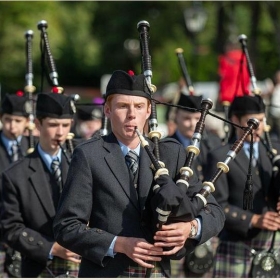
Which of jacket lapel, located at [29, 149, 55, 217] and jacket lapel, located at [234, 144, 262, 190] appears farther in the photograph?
jacket lapel, located at [234, 144, 262, 190]

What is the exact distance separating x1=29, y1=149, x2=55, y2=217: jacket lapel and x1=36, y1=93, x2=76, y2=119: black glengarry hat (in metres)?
0.30

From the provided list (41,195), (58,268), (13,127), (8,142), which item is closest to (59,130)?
(41,195)

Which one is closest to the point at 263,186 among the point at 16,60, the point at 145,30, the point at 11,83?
the point at 145,30

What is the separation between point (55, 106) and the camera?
6.29 metres

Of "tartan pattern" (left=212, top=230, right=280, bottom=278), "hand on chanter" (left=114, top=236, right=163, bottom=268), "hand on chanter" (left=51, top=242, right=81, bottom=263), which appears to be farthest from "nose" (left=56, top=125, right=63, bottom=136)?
"hand on chanter" (left=114, top=236, right=163, bottom=268)

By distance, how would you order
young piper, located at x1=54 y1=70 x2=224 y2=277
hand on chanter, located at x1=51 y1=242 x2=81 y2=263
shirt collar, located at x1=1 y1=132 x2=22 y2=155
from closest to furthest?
young piper, located at x1=54 y1=70 x2=224 y2=277 < hand on chanter, located at x1=51 y1=242 x2=81 y2=263 < shirt collar, located at x1=1 y1=132 x2=22 y2=155

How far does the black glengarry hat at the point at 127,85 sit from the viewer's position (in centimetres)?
445

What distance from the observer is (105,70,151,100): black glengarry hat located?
445cm

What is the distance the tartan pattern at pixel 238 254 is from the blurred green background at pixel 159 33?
1329 centimetres

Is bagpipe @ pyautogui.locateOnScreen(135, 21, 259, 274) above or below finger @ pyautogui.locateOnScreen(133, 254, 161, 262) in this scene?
above

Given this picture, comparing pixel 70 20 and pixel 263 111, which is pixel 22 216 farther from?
pixel 70 20

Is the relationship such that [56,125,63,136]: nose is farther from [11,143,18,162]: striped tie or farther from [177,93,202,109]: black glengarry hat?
[11,143,18,162]: striped tie

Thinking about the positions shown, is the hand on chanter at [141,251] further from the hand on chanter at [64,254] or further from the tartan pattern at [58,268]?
the tartan pattern at [58,268]

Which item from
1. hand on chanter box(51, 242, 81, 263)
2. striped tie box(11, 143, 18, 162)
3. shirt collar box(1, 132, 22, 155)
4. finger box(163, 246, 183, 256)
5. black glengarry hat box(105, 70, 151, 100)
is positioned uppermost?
black glengarry hat box(105, 70, 151, 100)
